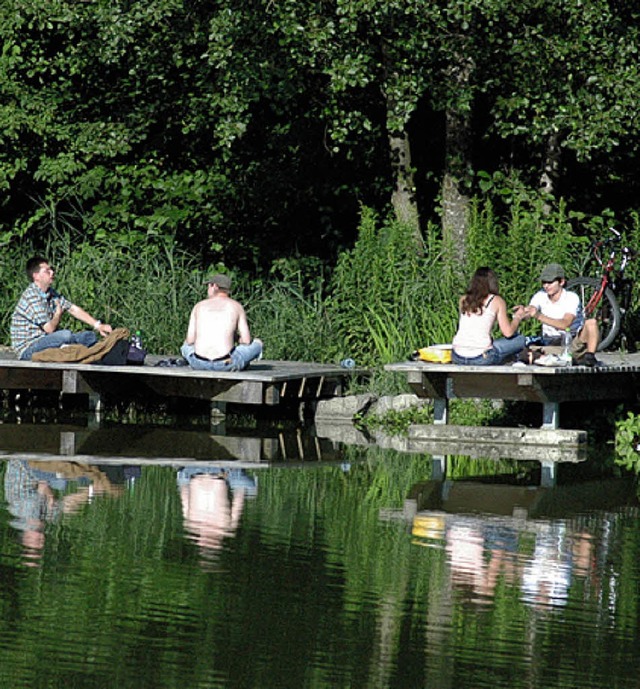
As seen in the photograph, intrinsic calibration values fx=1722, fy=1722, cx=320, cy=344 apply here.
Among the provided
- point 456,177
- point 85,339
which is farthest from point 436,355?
point 456,177

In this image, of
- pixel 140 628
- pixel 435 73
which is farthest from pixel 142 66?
pixel 140 628

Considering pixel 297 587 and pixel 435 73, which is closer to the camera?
pixel 297 587

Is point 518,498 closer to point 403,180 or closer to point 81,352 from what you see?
point 81,352

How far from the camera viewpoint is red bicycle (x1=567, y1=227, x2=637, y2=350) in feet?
57.0

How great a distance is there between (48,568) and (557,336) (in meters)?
8.08

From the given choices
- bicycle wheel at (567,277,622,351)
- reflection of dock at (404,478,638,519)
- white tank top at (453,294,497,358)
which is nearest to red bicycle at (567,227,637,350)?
bicycle wheel at (567,277,622,351)

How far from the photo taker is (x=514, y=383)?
48.4 ft

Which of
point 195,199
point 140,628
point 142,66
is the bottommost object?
point 140,628

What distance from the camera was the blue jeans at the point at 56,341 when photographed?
16703 millimetres

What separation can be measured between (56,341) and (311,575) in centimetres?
832

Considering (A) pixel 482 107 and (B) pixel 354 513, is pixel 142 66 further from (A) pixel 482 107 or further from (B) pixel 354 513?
(B) pixel 354 513

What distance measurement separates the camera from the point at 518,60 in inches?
697

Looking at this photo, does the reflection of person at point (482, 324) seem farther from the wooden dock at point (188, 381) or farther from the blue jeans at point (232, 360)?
the blue jeans at point (232, 360)

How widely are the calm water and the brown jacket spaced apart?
2884 mm
